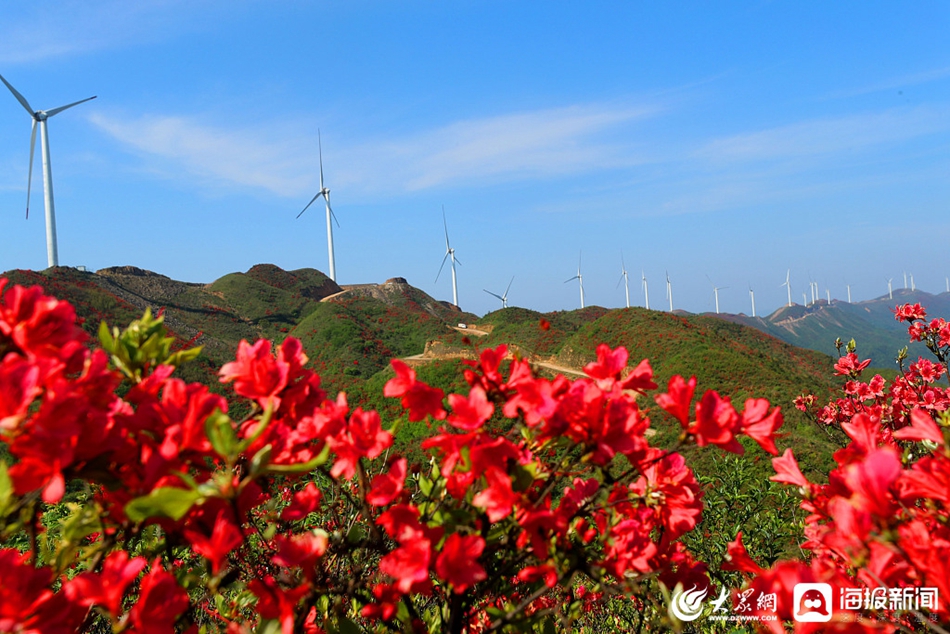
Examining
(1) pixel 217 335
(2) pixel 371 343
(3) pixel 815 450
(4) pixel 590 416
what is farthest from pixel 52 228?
(4) pixel 590 416

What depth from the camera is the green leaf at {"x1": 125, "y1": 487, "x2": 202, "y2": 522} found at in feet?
3.13

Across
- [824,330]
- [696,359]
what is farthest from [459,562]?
[824,330]

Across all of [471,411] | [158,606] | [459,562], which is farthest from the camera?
[471,411]

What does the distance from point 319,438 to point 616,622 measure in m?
3.53

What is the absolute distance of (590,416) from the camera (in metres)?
1.27

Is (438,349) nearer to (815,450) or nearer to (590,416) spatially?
(815,450)

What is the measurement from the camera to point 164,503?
964 mm

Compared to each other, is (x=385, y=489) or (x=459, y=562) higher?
(x=385, y=489)

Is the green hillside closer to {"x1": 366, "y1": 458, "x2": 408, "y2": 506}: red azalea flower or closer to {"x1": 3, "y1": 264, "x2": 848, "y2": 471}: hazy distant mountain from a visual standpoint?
{"x1": 3, "y1": 264, "x2": 848, "y2": 471}: hazy distant mountain

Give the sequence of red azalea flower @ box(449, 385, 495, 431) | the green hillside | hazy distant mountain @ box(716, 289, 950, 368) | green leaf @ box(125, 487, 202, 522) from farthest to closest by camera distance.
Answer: hazy distant mountain @ box(716, 289, 950, 368) < the green hillside < red azalea flower @ box(449, 385, 495, 431) < green leaf @ box(125, 487, 202, 522)

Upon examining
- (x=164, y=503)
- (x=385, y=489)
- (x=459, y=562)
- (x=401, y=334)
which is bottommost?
(x=401, y=334)

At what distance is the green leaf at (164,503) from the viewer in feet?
3.13

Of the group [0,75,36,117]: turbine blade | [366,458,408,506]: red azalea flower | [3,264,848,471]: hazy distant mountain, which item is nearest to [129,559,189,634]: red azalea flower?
[366,458,408,506]: red azalea flower

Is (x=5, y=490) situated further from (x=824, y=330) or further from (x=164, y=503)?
(x=824, y=330)
